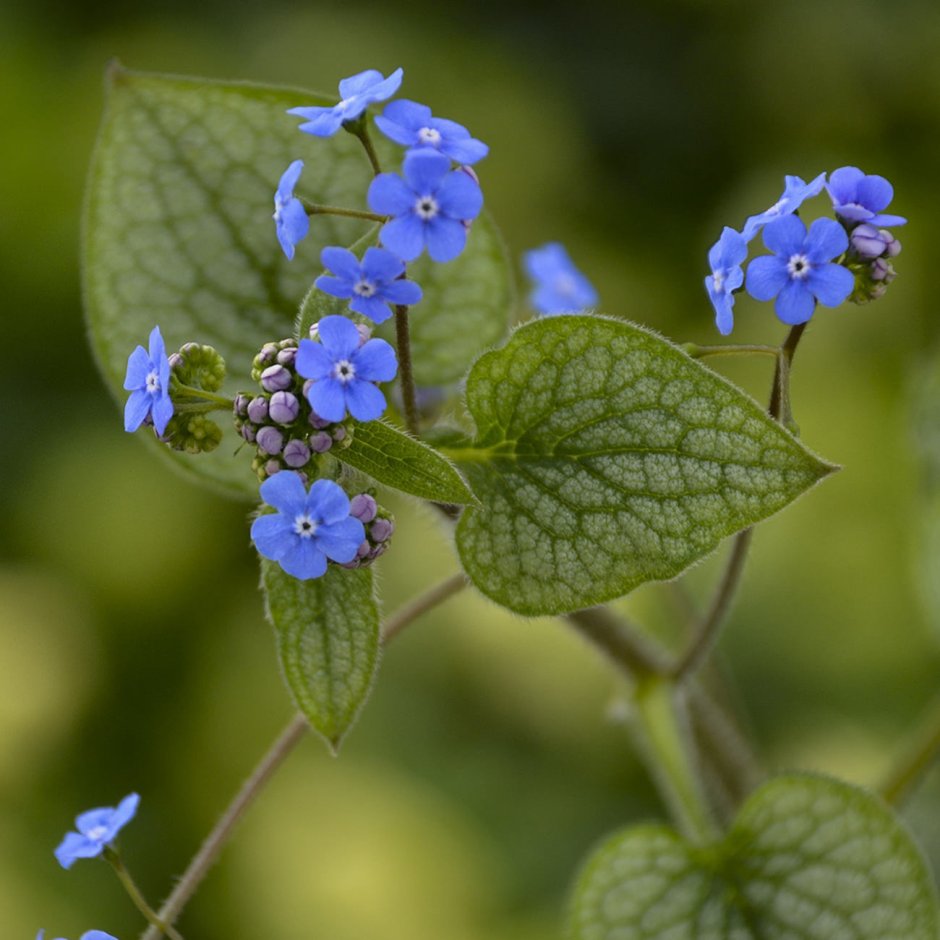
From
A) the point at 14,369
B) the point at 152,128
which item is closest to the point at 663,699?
the point at 152,128

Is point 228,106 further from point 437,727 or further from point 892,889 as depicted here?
point 437,727

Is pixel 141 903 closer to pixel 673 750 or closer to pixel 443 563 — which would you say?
pixel 673 750

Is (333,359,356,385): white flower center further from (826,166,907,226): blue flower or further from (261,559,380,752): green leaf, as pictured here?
(826,166,907,226): blue flower

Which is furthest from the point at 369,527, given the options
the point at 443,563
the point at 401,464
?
the point at 443,563

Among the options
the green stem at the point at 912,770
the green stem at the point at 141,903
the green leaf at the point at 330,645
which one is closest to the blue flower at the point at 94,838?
the green stem at the point at 141,903

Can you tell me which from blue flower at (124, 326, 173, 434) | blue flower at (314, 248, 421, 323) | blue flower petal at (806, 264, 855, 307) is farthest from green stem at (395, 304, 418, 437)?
blue flower petal at (806, 264, 855, 307)

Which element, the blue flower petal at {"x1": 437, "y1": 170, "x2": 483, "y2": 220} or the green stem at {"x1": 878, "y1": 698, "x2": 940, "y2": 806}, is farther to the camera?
the green stem at {"x1": 878, "y1": 698, "x2": 940, "y2": 806}
